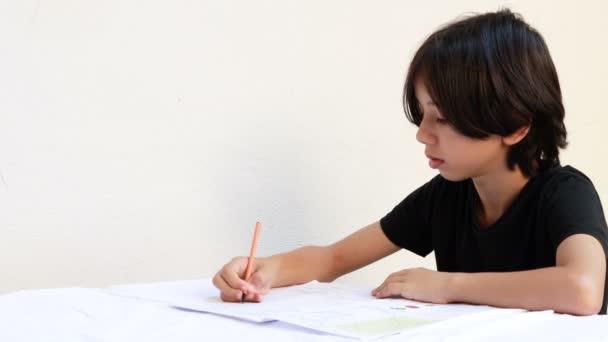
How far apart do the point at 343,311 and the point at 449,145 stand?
31cm

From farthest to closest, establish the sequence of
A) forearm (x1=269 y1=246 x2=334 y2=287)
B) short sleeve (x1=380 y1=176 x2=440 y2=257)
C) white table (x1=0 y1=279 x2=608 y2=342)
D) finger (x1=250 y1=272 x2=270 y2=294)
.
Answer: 1. short sleeve (x1=380 y1=176 x2=440 y2=257)
2. forearm (x1=269 y1=246 x2=334 y2=287)
3. finger (x1=250 y1=272 x2=270 y2=294)
4. white table (x1=0 y1=279 x2=608 y2=342)

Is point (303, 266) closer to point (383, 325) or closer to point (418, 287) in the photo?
point (418, 287)

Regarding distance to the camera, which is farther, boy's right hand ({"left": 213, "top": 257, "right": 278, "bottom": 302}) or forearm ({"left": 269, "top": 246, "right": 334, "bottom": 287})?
forearm ({"left": 269, "top": 246, "right": 334, "bottom": 287})

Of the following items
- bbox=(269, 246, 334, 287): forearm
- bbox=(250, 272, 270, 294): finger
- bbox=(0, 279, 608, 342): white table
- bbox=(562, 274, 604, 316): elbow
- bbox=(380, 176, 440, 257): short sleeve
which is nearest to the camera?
bbox=(0, 279, 608, 342): white table

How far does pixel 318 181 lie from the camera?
55.7 inches


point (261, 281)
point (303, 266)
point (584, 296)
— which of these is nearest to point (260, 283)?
point (261, 281)

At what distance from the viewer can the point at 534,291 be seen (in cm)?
90

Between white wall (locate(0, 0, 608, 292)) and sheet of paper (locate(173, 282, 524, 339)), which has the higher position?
white wall (locate(0, 0, 608, 292))

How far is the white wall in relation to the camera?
1.08 metres

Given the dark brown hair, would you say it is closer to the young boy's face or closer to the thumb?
the young boy's face

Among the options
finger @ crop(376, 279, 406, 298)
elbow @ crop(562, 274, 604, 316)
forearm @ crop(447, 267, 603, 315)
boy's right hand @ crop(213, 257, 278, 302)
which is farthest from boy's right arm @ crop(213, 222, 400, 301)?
elbow @ crop(562, 274, 604, 316)

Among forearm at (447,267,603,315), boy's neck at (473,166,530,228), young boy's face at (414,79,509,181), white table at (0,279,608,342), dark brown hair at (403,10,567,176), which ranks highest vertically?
dark brown hair at (403,10,567,176)

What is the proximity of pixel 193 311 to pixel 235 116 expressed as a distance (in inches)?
18.9

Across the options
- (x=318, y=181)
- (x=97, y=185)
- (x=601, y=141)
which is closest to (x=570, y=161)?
(x=601, y=141)
